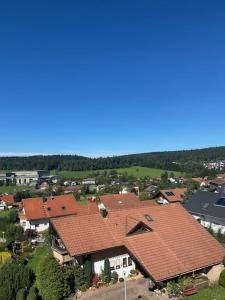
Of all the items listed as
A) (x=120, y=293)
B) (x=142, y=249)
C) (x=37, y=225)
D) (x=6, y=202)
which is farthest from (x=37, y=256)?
(x=6, y=202)

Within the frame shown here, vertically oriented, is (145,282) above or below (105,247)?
below

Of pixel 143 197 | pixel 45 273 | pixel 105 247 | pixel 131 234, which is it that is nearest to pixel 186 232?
pixel 131 234

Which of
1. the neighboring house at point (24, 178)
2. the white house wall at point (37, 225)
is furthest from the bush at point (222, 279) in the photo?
the neighboring house at point (24, 178)

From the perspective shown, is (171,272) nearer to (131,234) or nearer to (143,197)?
(131,234)

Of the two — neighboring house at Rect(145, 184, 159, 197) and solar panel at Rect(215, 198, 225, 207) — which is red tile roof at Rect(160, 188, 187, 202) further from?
solar panel at Rect(215, 198, 225, 207)

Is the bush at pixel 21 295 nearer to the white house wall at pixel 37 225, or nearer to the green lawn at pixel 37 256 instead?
the green lawn at pixel 37 256

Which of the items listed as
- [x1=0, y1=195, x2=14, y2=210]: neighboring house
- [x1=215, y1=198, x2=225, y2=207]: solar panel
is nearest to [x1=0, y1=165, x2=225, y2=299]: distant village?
[x1=215, y1=198, x2=225, y2=207]: solar panel

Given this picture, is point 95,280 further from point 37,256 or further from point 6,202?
point 6,202
